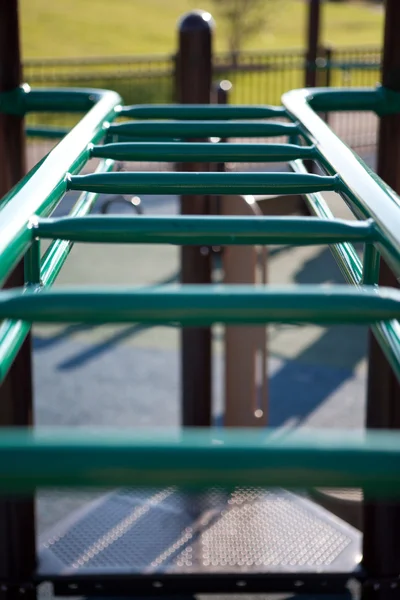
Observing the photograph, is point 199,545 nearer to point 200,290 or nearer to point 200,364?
point 200,364

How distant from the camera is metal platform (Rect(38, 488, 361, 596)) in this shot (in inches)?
86.4

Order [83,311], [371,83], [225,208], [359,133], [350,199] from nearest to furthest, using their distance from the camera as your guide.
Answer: [83,311] → [350,199] → [225,208] → [359,133] → [371,83]

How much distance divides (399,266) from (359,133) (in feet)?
28.0

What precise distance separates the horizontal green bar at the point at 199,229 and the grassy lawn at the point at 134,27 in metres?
21.1

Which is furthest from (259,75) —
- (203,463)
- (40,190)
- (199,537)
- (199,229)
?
(203,463)

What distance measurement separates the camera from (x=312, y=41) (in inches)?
311

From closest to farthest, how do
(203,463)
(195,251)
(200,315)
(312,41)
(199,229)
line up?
(203,463), (200,315), (199,229), (195,251), (312,41)

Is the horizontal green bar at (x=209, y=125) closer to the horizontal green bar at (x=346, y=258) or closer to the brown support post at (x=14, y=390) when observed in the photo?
the horizontal green bar at (x=346, y=258)

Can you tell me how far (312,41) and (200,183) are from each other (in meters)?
7.13

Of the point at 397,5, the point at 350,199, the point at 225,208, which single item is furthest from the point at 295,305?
the point at 225,208

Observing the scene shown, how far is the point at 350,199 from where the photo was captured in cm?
108

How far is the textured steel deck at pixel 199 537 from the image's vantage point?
2.22 meters

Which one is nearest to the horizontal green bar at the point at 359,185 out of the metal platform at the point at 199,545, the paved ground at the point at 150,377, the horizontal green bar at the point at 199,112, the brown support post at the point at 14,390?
the horizontal green bar at the point at 199,112

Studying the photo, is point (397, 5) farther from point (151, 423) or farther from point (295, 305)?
point (151, 423)
